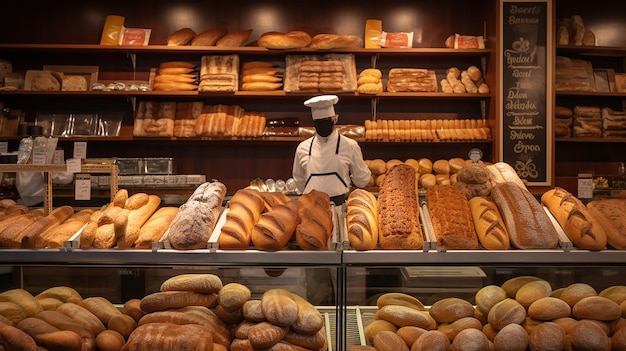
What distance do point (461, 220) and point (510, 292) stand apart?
0.26 m

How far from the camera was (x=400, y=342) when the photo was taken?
174 centimetres

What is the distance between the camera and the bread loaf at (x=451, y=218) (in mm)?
1804

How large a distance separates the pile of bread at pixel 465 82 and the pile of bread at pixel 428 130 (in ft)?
0.78

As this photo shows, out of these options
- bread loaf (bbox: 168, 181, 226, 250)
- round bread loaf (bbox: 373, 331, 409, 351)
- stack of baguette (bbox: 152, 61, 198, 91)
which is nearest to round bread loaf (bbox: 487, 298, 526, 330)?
round bread loaf (bbox: 373, 331, 409, 351)

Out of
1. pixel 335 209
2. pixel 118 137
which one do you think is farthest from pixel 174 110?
pixel 335 209

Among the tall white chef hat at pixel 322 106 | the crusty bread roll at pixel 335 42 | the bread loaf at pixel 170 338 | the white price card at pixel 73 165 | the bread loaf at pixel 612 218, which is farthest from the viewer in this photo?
the crusty bread roll at pixel 335 42

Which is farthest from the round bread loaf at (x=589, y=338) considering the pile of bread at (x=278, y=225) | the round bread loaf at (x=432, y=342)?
the pile of bread at (x=278, y=225)

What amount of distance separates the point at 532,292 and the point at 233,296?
87 cm

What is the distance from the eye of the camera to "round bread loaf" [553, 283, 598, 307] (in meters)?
1.79

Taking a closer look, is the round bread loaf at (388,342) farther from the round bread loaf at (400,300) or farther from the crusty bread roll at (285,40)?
the crusty bread roll at (285,40)

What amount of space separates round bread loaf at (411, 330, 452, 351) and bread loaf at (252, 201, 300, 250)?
0.47 metres

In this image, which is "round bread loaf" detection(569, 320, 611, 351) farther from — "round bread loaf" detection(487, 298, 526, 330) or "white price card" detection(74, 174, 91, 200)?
"white price card" detection(74, 174, 91, 200)

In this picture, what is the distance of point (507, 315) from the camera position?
68.5 inches

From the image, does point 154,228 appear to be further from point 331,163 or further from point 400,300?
point 331,163
